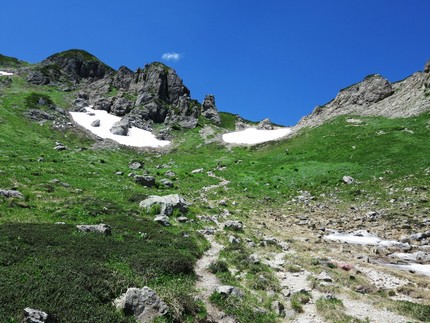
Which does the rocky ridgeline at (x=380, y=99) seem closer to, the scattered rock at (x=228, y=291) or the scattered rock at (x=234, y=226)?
the scattered rock at (x=234, y=226)

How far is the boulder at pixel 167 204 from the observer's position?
89.8ft

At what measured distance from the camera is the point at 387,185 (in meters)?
37.6

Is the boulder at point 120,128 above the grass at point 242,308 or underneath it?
above

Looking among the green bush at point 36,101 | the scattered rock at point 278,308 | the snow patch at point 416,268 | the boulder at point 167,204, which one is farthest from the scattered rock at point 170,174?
the green bush at point 36,101

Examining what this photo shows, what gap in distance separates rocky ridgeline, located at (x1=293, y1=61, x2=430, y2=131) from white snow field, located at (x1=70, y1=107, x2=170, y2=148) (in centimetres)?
4303

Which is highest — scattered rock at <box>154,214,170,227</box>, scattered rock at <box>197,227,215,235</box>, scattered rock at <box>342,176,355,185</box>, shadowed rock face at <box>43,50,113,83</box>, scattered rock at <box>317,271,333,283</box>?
shadowed rock face at <box>43,50,113,83</box>

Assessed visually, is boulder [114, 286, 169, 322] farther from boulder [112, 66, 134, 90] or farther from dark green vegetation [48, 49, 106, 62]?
dark green vegetation [48, 49, 106, 62]

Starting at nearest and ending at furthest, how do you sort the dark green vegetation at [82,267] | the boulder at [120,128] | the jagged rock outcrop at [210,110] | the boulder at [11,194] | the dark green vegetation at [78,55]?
the dark green vegetation at [82,267] → the boulder at [11,194] → the boulder at [120,128] → the jagged rock outcrop at [210,110] → the dark green vegetation at [78,55]

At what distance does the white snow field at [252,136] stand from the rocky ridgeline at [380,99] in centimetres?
936

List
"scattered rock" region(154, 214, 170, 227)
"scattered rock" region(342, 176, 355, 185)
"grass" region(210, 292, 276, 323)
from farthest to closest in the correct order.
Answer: "scattered rock" region(342, 176, 355, 185) < "scattered rock" region(154, 214, 170, 227) < "grass" region(210, 292, 276, 323)

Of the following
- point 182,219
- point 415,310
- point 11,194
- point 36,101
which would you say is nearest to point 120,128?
point 36,101

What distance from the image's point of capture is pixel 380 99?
81.4 meters

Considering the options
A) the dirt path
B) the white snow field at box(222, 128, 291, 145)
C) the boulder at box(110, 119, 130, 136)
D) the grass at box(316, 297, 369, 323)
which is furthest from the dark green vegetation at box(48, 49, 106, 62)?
the grass at box(316, 297, 369, 323)

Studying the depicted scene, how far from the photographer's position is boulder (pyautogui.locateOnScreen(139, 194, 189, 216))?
89.8 ft
